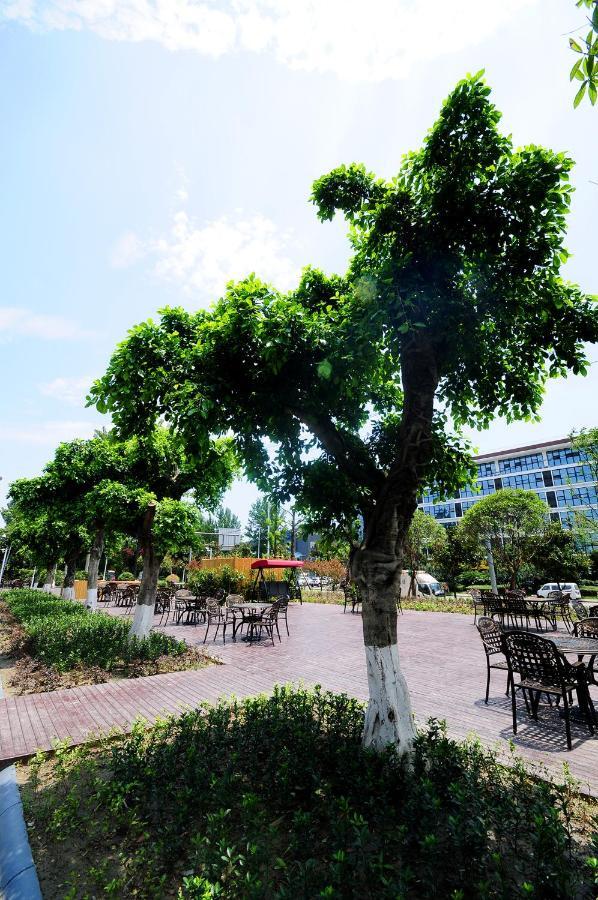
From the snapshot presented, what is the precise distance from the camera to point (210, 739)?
4.58 m

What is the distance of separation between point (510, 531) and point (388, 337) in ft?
70.5

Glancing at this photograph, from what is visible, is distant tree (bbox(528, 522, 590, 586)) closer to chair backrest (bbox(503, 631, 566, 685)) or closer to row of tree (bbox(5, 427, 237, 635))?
row of tree (bbox(5, 427, 237, 635))

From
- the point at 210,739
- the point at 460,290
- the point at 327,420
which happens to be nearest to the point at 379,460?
the point at 327,420

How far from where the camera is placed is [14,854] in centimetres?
325

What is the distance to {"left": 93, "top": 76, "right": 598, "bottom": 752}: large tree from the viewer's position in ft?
13.2

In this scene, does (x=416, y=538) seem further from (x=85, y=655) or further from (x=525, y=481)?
(x=525, y=481)

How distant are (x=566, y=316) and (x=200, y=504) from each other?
31.4 feet

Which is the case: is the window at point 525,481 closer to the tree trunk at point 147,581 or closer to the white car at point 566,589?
the white car at point 566,589

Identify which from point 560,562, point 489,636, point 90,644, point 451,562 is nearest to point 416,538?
point 560,562

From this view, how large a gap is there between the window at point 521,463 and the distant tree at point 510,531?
Result: 155 feet

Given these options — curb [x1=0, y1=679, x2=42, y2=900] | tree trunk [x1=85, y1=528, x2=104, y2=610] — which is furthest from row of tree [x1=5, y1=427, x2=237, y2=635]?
curb [x1=0, y1=679, x2=42, y2=900]

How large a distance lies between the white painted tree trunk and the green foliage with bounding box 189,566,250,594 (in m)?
21.1

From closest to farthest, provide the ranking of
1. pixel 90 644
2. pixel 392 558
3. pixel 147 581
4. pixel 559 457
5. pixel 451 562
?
pixel 392 558 → pixel 90 644 → pixel 147 581 → pixel 451 562 → pixel 559 457

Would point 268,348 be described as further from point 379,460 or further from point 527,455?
point 527,455
